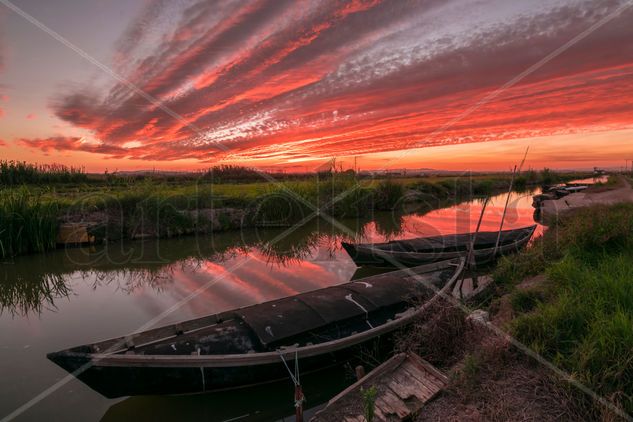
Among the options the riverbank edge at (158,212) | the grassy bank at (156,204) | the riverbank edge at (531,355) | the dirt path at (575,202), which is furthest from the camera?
the dirt path at (575,202)

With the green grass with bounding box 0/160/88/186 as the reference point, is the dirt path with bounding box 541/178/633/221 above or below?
below

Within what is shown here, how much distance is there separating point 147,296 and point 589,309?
868cm

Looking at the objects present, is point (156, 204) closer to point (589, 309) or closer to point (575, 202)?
point (589, 309)

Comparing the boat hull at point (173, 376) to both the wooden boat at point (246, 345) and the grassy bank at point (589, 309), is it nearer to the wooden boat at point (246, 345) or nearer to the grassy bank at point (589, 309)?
the wooden boat at point (246, 345)

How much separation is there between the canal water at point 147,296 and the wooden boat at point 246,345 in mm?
387

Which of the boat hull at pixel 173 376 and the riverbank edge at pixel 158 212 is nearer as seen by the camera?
the boat hull at pixel 173 376

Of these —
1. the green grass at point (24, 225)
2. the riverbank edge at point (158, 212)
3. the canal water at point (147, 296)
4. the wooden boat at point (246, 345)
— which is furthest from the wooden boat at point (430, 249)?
the green grass at point (24, 225)

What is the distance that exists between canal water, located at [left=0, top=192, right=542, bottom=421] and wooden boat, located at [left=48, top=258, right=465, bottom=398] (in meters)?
0.39

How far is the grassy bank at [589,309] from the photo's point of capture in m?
3.43

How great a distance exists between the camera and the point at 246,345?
16.2 ft

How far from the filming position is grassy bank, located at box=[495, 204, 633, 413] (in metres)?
3.43

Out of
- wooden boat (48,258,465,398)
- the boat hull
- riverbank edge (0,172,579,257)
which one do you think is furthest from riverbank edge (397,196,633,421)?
riverbank edge (0,172,579,257)

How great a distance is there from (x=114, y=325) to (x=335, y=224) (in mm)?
13625

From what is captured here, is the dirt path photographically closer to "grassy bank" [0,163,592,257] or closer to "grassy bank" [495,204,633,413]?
"grassy bank" [495,204,633,413]
